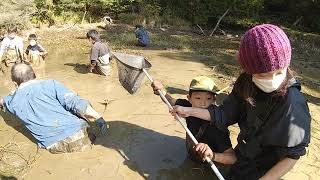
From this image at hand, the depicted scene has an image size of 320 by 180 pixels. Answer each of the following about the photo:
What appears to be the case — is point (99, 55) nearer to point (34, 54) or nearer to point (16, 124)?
point (34, 54)

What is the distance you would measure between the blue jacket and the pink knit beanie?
9.88 feet

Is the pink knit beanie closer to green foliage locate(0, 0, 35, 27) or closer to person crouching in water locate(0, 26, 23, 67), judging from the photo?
person crouching in water locate(0, 26, 23, 67)

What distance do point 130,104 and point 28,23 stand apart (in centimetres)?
903

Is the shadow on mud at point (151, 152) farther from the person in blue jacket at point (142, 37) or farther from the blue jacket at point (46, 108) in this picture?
the person in blue jacket at point (142, 37)

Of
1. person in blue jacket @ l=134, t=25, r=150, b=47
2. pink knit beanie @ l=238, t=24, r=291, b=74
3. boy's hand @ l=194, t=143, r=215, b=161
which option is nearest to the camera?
pink knit beanie @ l=238, t=24, r=291, b=74

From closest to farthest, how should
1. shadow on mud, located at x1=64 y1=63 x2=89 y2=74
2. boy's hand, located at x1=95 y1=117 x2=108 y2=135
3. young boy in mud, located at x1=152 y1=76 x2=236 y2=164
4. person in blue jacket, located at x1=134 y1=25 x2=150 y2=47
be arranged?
young boy in mud, located at x1=152 y1=76 x2=236 y2=164 < boy's hand, located at x1=95 y1=117 x2=108 y2=135 < shadow on mud, located at x1=64 y1=63 x2=89 y2=74 < person in blue jacket, located at x1=134 y1=25 x2=150 y2=47

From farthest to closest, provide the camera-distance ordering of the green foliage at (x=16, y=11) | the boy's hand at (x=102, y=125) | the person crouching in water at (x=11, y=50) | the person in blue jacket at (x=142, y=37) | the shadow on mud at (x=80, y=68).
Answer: the green foliage at (x=16, y=11) < the person in blue jacket at (x=142, y=37) < the person crouching in water at (x=11, y=50) < the shadow on mud at (x=80, y=68) < the boy's hand at (x=102, y=125)

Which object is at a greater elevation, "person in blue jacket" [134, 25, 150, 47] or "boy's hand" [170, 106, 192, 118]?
"boy's hand" [170, 106, 192, 118]

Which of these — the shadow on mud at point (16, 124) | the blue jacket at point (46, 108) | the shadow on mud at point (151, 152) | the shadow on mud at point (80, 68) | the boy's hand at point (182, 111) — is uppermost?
the boy's hand at point (182, 111)

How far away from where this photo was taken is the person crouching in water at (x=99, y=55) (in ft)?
27.9

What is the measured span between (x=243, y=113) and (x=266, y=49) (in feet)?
3.10

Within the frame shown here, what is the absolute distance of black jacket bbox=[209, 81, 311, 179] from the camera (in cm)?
275

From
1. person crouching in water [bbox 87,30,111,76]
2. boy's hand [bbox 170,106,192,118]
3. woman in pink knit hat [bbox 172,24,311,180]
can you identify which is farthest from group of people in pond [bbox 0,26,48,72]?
woman in pink knit hat [bbox 172,24,311,180]

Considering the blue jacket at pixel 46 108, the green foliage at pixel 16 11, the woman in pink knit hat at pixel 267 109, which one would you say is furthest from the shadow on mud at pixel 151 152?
the green foliage at pixel 16 11
